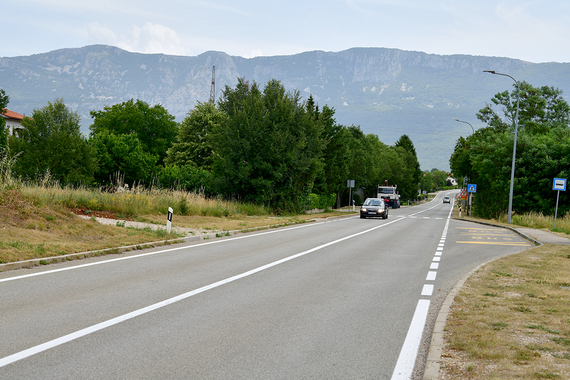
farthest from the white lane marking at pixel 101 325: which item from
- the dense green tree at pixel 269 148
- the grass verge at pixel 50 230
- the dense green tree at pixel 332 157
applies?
the dense green tree at pixel 332 157

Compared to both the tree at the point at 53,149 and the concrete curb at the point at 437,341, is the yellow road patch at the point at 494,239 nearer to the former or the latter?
the concrete curb at the point at 437,341

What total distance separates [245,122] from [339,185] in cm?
2773

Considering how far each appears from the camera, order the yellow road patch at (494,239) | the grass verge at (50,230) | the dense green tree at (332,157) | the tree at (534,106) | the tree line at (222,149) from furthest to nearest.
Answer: the tree at (534,106) < the dense green tree at (332,157) < the tree line at (222,149) < the yellow road patch at (494,239) < the grass verge at (50,230)

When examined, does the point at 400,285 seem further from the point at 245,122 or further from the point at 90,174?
the point at 90,174

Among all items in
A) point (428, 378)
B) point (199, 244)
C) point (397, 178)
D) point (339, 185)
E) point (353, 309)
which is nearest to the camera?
point (428, 378)

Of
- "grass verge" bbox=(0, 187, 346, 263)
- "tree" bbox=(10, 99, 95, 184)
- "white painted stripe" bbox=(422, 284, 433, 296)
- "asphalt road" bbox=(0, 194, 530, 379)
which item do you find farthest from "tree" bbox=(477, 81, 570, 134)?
"white painted stripe" bbox=(422, 284, 433, 296)

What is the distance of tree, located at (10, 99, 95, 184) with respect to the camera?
46344 millimetres

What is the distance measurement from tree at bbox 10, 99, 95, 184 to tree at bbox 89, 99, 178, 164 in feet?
63.6

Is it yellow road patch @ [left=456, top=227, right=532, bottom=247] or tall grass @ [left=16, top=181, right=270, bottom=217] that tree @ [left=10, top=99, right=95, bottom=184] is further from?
yellow road patch @ [left=456, top=227, right=532, bottom=247]

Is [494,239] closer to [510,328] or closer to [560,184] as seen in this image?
[560,184]

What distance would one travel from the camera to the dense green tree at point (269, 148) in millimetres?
31827

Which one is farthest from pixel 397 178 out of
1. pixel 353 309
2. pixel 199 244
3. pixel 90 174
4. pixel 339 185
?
pixel 353 309

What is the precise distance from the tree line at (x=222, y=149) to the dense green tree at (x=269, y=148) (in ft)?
0.22

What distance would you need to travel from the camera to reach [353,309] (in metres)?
6.88
